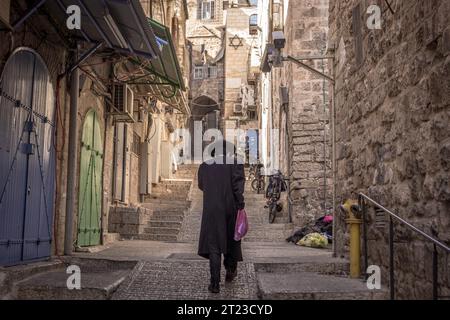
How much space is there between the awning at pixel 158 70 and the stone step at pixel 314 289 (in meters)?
3.97

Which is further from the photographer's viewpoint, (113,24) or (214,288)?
(113,24)

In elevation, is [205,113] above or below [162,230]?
above

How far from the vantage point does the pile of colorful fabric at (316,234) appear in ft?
33.1

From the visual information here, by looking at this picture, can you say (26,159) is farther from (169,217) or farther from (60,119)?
(169,217)

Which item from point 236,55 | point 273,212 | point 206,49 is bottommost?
point 273,212

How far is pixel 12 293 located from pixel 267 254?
13.4ft

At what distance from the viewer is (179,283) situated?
6.20 metres

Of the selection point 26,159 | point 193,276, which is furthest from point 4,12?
point 193,276

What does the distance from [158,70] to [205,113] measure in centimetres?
3075

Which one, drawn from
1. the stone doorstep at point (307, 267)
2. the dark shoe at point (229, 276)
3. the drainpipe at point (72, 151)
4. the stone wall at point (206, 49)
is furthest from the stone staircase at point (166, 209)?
the stone wall at point (206, 49)

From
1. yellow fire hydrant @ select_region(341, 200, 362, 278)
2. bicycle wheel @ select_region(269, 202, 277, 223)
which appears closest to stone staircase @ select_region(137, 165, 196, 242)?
bicycle wheel @ select_region(269, 202, 277, 223)

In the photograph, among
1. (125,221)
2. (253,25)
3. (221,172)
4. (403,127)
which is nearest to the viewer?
(403,127)

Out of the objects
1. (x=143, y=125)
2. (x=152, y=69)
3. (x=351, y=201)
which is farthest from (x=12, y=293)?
(x=143, y=125)

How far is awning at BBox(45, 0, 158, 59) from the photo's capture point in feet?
21.7
